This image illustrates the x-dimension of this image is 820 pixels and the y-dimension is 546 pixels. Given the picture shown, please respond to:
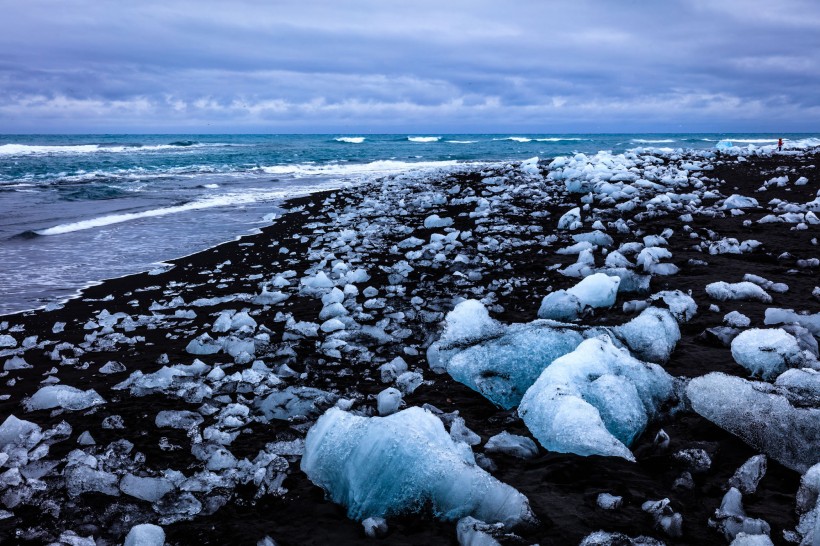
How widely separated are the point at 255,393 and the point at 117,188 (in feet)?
54.9

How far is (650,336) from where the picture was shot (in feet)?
10.7

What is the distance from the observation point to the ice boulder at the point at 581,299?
404 cm

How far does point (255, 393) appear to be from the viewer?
3189mm

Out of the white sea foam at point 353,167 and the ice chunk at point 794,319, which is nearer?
the ice chunk at point 794,319

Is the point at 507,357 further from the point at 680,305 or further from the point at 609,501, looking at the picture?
the point at 680,305

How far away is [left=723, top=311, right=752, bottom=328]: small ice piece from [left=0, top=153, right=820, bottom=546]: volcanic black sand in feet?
0.32

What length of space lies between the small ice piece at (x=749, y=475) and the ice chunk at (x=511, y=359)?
102 centimetres

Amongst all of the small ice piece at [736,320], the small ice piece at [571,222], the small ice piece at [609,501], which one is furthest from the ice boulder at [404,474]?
the small ice piece at [571,222]

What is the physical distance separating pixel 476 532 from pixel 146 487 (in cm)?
139

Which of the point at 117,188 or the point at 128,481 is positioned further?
the point at 117,188

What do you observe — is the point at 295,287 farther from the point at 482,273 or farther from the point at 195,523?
the point at 195,523

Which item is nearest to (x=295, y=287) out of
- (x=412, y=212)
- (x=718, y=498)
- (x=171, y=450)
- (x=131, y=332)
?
(x=131, y=332)

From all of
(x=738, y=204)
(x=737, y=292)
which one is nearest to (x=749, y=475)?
(x=737, y=292)

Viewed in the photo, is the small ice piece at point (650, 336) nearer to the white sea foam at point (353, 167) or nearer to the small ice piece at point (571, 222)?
the small ice piece at point (571, 222)
